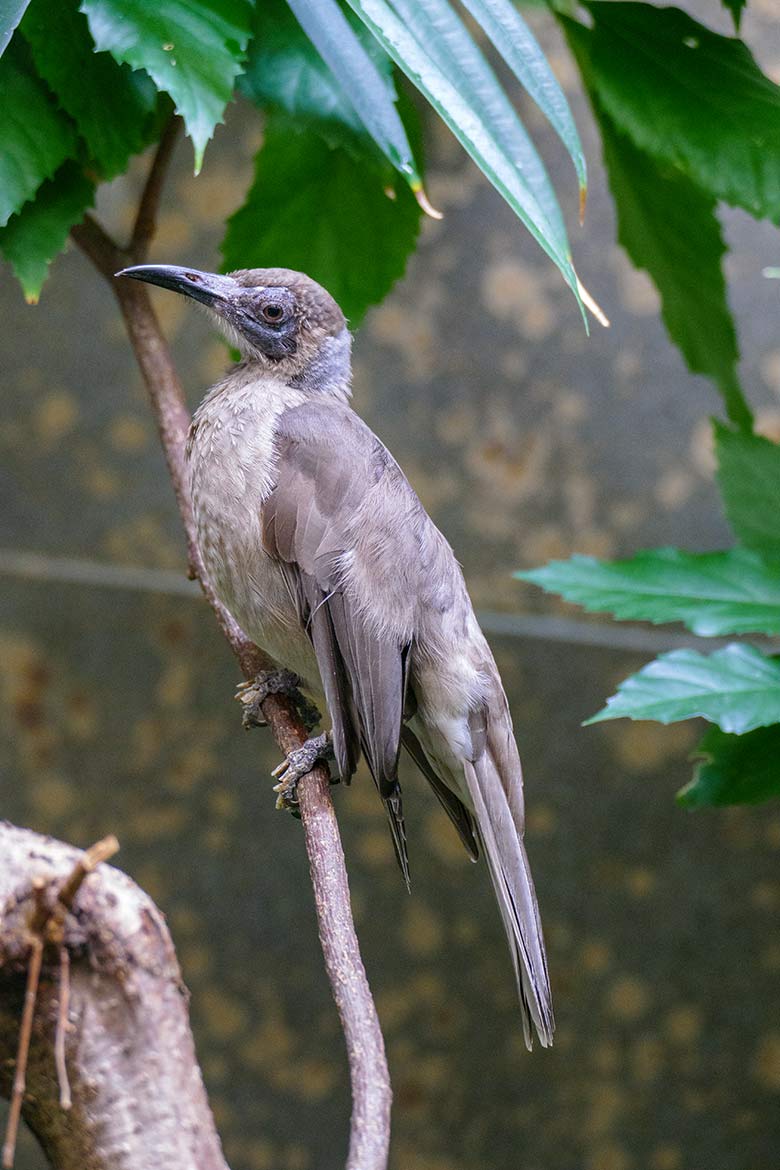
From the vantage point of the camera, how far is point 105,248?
1563 mm

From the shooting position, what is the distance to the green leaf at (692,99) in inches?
55.0

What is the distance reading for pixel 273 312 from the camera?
1415 mm

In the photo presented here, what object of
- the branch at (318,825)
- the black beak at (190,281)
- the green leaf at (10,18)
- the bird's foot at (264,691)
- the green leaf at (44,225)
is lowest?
the bird's foot at (264,691)

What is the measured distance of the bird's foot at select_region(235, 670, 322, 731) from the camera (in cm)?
135

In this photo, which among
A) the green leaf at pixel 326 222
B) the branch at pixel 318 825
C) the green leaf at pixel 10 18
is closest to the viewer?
the branch at pixel 318 825

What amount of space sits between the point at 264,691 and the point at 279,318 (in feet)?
1.51

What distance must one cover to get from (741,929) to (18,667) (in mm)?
1433

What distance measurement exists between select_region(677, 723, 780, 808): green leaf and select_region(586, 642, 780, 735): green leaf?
0.40 feet

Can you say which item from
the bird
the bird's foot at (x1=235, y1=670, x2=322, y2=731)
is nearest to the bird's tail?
the bird

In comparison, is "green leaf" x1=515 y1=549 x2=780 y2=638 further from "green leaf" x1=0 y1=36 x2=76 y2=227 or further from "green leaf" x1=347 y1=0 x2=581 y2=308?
"green leaf" x1=0 y1=36 x2=76 y2=227

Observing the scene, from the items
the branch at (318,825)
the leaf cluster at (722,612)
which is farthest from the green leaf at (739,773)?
the branch at (318,825)

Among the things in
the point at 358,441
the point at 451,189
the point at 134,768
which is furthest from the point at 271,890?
the point at 451,189

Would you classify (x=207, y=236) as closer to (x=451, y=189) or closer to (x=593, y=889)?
(x=451, y=189)

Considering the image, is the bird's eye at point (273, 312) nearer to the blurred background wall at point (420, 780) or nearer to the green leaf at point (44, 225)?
the green leaf at point (44, 225)
